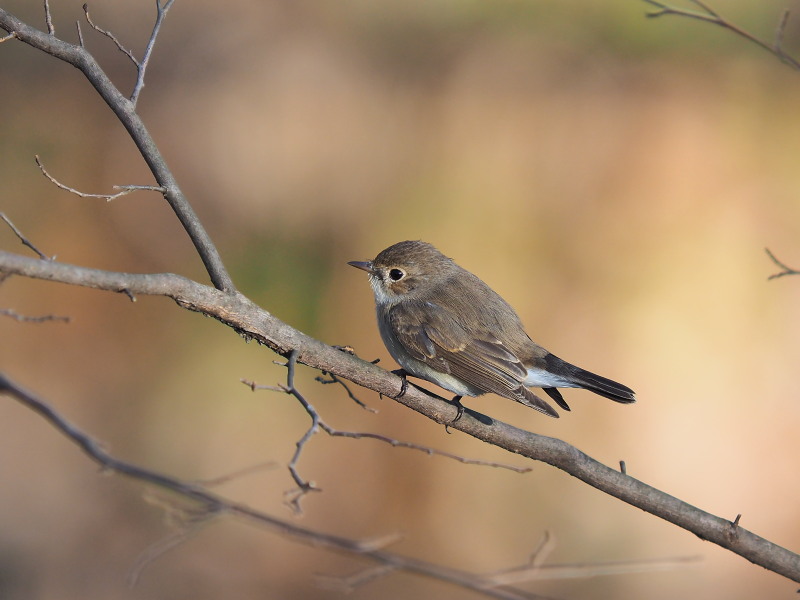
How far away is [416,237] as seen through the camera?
795 centimetres

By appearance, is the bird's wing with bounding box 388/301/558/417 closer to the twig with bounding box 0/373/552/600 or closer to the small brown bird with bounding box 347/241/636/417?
the small brown bird with bounding box 347/241/636/417

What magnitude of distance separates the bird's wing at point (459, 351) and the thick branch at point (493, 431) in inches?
33.0

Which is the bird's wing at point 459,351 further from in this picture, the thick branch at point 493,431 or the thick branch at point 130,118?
the thick branch at point 130,118

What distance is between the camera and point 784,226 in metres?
7.77

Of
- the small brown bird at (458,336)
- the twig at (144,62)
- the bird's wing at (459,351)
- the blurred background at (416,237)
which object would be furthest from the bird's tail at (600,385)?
the blurred background at (416,237)

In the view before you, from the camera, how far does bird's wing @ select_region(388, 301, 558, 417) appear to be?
14.6ft

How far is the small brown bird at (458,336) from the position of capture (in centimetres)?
452

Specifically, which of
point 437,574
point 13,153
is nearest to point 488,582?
point 437,574

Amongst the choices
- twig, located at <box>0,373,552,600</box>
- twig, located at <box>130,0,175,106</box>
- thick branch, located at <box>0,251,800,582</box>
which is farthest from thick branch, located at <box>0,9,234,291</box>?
twig, located at <box>0,373,552,600</box>

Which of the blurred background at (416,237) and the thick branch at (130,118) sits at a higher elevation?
the blurred background at (416,237)

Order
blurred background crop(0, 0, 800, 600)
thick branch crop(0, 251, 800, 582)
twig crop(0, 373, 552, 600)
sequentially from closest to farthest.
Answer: twig crop(0, 373, 552, 600) < thick branch crop(0, 251, 800, 582) < blurred background crop(0, 0, 800, 600)

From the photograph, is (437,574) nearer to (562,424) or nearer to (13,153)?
(562,424)

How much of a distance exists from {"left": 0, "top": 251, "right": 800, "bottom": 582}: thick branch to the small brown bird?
774 mm

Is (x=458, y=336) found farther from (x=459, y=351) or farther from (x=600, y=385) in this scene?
(x=600, y=385)
